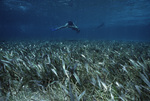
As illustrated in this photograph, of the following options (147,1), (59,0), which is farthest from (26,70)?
(147,1)

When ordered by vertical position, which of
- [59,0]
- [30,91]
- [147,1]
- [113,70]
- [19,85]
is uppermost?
[59,0]

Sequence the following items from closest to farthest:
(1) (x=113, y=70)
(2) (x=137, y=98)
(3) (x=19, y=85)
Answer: (2) (x=137, y=98) < (3) (x=19, y=85) < (1) (x=113, y=70)

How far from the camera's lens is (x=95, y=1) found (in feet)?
83.1

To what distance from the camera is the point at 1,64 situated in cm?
239

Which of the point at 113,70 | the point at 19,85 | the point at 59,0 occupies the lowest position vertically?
the point at 113,70

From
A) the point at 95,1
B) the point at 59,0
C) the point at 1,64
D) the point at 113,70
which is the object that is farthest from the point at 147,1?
the point at 1,64

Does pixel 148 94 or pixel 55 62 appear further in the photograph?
pixel 55 62

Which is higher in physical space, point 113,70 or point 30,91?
point 30,91

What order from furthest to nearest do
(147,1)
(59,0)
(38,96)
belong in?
(59,0), (147,1), (38,96)

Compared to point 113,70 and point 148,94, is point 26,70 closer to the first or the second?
point 113,70

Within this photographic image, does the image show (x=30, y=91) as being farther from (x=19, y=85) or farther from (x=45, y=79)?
(x=45, y=79)

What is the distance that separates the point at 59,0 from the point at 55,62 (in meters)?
26.1

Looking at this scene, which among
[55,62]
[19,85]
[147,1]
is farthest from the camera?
[147,1]

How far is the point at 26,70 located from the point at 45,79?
55 centimetres
